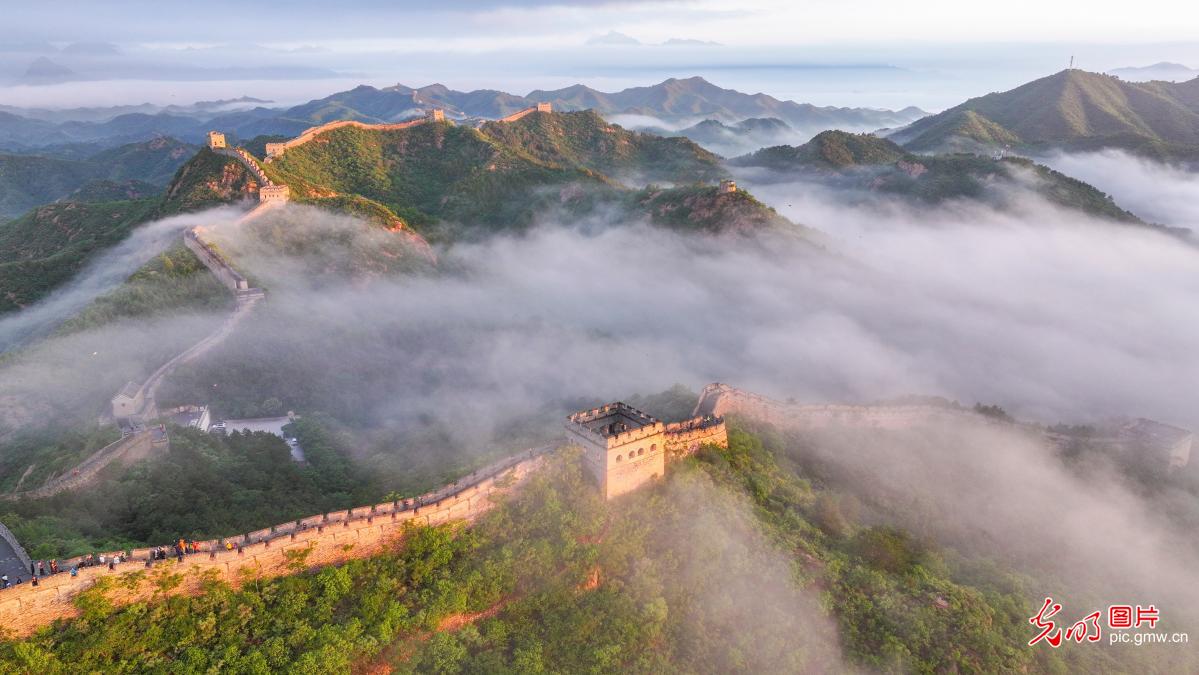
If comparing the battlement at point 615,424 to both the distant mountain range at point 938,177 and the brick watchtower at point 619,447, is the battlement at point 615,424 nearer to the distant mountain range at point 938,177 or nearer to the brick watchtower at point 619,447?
the brick watchtower at point 619,447

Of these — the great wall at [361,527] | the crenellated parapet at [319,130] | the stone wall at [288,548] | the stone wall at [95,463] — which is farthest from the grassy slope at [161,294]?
the crenellated parapet at [319,130]

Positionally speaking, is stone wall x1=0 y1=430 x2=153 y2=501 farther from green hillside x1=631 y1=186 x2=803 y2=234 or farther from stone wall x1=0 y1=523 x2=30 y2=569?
green hillside x1=631 y1=186 x2=803 y2=234

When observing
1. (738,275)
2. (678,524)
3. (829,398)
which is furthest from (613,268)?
(678,524)

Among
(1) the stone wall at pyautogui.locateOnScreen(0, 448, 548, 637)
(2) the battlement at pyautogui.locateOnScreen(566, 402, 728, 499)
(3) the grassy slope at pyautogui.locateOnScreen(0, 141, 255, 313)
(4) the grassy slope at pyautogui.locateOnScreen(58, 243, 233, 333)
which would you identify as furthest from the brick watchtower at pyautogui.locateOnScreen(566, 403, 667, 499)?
(3) the grassy slope at pyautogui.locateOnScreen(0, 141, 255, 313)

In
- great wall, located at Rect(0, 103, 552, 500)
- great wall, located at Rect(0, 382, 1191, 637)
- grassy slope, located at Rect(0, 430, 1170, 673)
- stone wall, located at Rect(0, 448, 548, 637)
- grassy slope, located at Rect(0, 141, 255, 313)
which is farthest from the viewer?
grassy slope, located at Rect(0, 141, 255, 313)

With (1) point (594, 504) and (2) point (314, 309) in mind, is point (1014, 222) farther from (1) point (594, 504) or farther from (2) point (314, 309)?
(1) point (594, 504)

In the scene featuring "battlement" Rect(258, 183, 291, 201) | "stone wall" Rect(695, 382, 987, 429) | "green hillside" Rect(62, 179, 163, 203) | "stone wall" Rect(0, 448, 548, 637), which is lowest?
"stone wall" Rect(695, 382, 987, 429)

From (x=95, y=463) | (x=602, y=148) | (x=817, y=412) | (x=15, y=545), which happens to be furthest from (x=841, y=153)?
(x=15, y=545)
